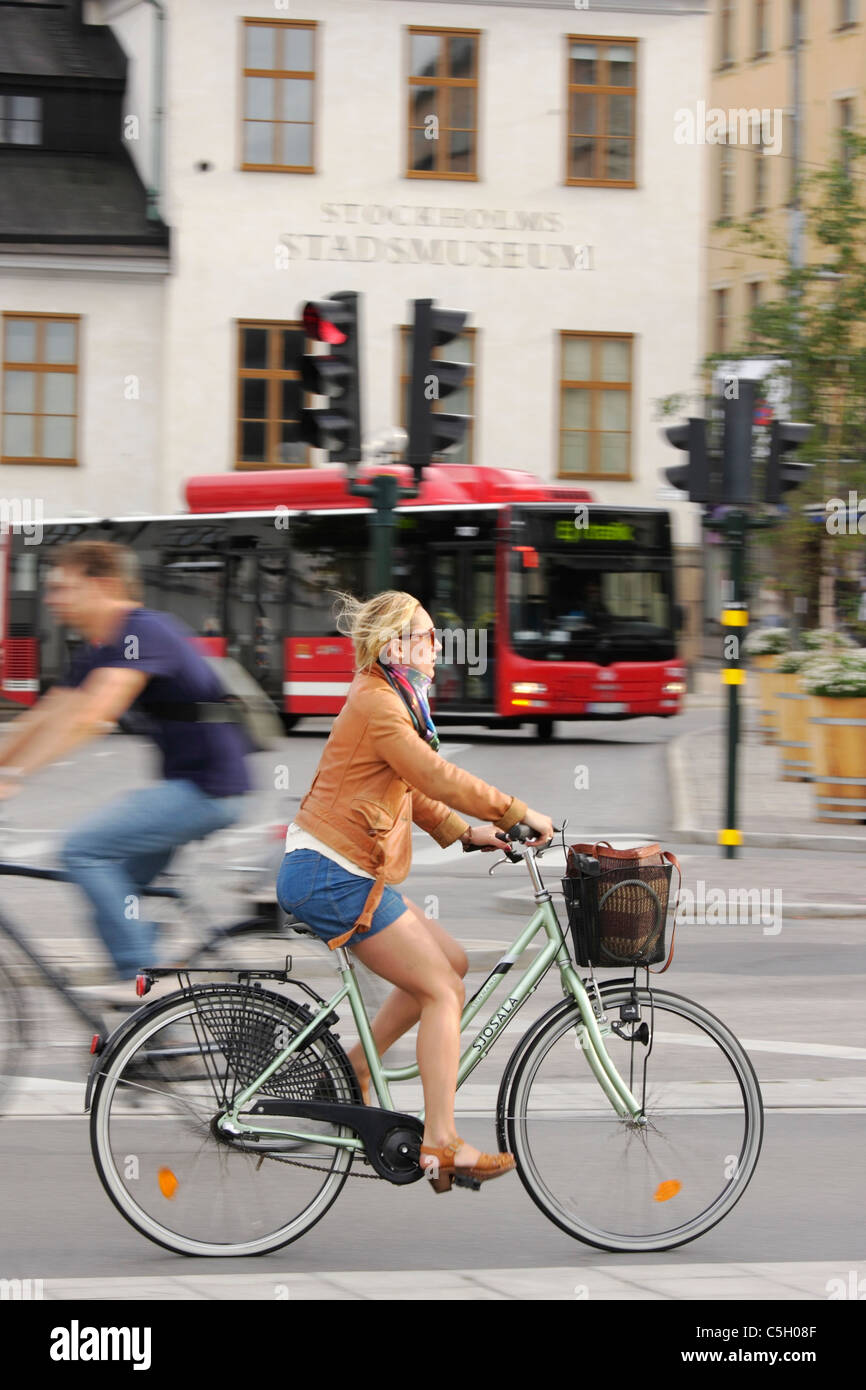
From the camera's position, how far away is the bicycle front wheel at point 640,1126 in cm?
475

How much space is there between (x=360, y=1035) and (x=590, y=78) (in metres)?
30.5

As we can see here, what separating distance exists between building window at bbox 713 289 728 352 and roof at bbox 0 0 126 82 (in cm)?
2452

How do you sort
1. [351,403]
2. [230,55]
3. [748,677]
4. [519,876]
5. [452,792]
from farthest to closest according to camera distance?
[748,677]
[230,55]
[519,876]
[351,403]
[452,792]

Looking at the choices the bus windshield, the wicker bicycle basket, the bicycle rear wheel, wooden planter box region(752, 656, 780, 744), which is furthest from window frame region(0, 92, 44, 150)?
the wicker bicycle basket

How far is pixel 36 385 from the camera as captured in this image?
33312 mm

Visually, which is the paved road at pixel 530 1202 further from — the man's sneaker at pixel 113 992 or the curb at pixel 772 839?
the curb at pixel 772 839

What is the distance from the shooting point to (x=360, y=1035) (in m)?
4.78

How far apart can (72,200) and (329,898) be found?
30.3 m

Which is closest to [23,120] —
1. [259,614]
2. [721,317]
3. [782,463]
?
[259,614]

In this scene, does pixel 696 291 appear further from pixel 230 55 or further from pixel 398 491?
pixel 398 491

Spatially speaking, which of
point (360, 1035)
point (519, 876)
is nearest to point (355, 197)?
point (519, 876)

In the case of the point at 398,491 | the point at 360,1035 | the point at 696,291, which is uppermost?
the point at 696,291

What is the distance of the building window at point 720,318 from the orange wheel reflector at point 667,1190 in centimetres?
5264

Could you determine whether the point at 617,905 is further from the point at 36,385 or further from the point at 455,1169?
the point at 36,385
